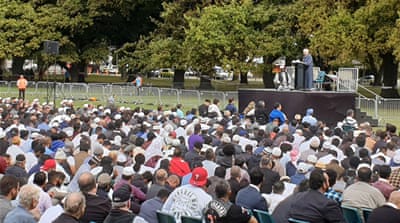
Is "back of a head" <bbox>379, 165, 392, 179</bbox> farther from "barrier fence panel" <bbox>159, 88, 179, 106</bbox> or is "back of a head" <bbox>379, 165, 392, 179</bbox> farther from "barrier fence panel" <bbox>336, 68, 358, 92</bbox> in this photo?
"barrier fence panel" <bbox>159, 88, 179, 106</bbox>

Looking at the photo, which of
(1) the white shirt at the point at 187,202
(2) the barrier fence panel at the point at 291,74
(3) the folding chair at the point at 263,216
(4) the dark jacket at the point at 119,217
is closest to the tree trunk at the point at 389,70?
(2) the barrier fence panel at the point at 291,74

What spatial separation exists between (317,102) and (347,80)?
163 inches

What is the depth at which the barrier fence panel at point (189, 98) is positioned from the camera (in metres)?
34.6

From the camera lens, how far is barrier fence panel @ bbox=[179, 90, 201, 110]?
113 ft

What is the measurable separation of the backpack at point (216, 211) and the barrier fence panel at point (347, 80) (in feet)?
71.7

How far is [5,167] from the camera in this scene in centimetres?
1152

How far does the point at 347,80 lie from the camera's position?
1167 inches

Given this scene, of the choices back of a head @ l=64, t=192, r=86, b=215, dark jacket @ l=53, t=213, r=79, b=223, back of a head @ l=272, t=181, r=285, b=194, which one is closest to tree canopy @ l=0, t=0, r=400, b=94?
back of a head @ l=272, t=181, r=285, b=194

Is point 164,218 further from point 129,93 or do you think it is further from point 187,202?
point 129,93

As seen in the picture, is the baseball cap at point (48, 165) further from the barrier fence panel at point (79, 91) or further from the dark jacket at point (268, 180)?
the barrier fence panel at point (79, 91)

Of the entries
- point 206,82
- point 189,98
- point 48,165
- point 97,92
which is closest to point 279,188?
point 48,165

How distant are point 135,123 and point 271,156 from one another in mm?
7850

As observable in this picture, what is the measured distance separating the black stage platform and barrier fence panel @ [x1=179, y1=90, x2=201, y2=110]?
799cm

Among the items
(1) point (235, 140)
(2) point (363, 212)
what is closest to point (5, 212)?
(2) point (363, 212)
